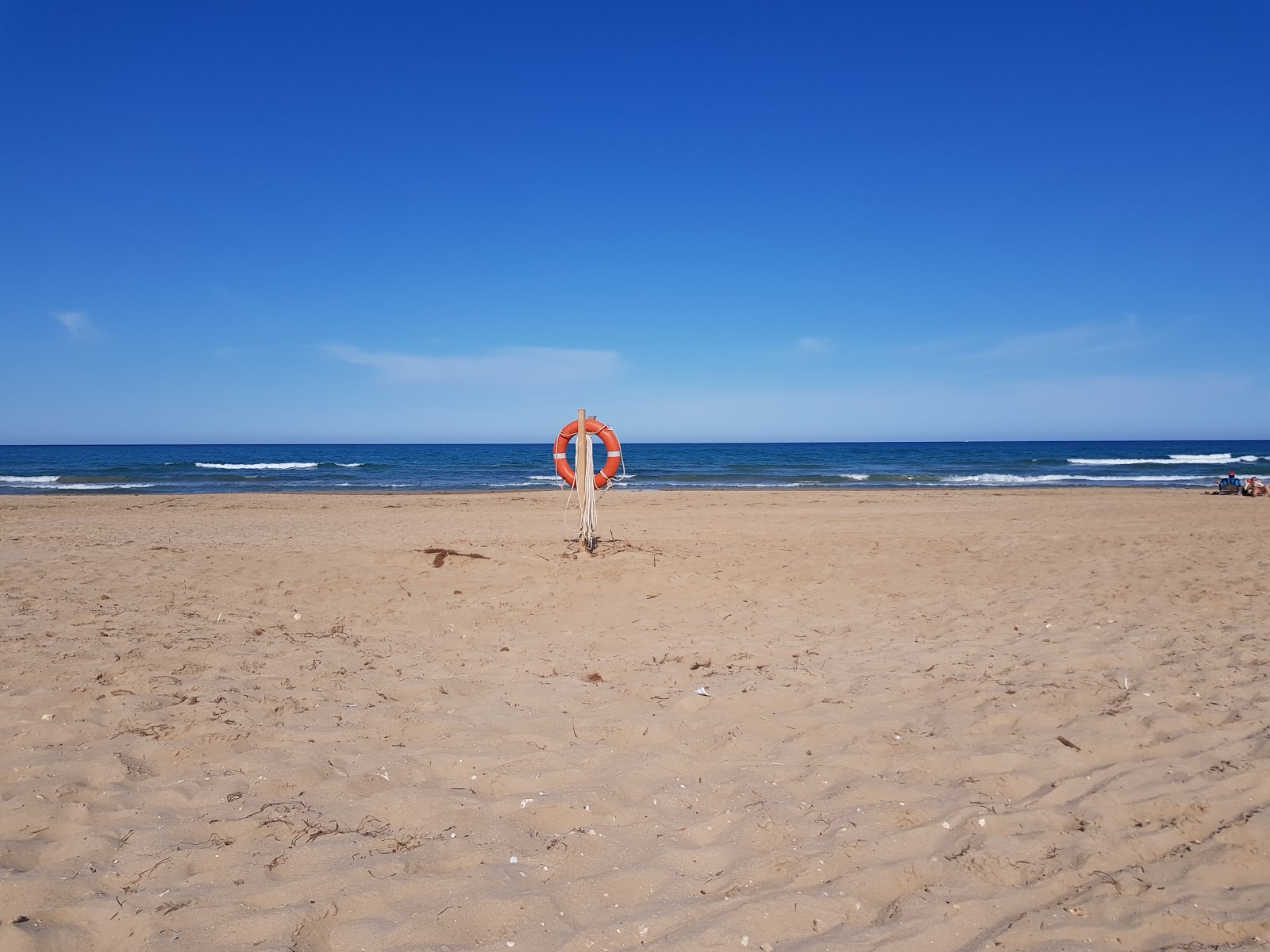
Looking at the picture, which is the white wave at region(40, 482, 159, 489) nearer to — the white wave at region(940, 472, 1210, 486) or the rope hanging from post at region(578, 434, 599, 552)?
the rope hanging from post at region(578, 434, 599, 552)

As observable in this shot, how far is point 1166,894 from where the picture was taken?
2133 millimetres

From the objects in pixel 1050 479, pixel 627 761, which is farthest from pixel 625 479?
pixel 1050 479

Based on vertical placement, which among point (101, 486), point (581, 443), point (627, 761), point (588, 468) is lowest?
point (627, 761)

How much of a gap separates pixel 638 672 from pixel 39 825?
8.98ft

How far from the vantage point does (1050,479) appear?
24.9m

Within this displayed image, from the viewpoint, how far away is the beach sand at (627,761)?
2066mm

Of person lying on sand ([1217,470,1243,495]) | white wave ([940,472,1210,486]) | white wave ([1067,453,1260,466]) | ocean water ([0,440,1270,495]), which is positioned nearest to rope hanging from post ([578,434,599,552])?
ocean water ([0,440,1270,495])

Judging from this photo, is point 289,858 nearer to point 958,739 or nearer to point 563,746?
point 563,746

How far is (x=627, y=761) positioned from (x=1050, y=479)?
26.2 metres

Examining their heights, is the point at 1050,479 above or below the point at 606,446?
below

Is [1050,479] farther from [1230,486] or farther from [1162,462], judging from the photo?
[1162,462]

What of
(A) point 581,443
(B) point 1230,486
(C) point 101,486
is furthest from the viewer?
(C) point 101,486

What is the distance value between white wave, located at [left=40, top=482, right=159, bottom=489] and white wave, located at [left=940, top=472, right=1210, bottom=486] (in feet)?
83.7

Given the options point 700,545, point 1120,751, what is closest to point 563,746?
point 1120,751
